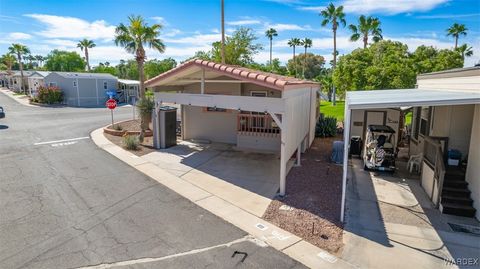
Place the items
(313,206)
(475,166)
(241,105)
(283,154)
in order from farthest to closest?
(241,105), (283,154), (313,206), (475,166)

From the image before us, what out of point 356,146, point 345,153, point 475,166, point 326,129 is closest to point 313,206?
point 345,153

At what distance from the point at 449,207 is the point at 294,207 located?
3.87 metres

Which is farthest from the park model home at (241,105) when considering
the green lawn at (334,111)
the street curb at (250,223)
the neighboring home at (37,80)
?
the neighboring home at (37,80)

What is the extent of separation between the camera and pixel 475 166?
7164 millimetres

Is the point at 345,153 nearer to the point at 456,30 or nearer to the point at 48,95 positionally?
the point at 48,95

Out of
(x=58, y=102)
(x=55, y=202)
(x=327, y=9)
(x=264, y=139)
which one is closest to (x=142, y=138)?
(x=264, y=139)

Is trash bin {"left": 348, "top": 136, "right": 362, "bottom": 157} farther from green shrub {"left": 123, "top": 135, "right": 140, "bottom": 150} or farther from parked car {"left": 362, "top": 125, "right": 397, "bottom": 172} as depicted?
green shrub {"left": 123, "top": 135, "right": 140, "bottom": 150}

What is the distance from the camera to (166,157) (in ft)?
41.0

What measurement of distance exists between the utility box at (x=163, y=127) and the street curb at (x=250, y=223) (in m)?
2.57

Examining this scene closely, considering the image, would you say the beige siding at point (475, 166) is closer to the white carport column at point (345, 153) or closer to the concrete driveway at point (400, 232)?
the concrete driveway at point (400, 232)

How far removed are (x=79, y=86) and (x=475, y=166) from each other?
36.0 m

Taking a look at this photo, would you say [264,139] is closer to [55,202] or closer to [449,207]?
[449,207]

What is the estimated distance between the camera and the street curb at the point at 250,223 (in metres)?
5.51

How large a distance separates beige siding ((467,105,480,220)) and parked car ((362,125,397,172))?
313 centimetres
